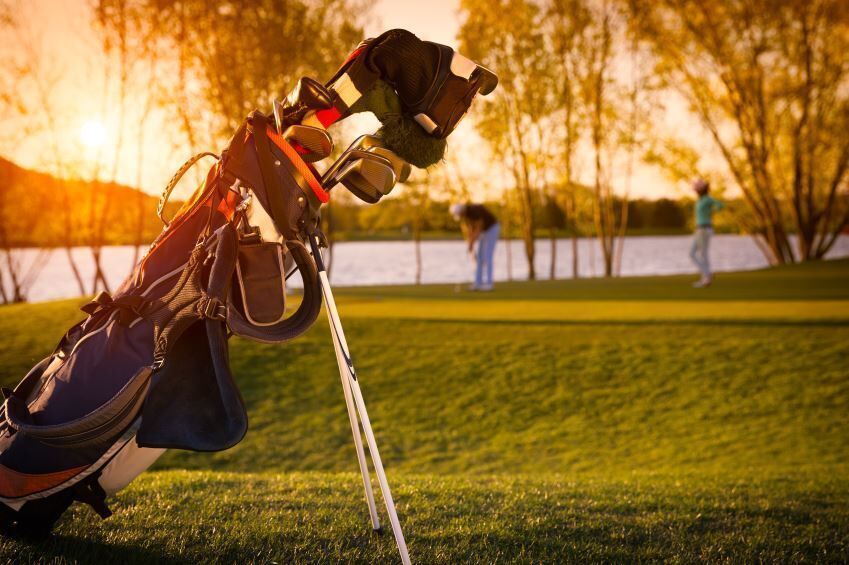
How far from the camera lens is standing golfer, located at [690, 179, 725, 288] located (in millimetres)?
17672

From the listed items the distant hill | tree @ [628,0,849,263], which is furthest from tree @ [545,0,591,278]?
the distant hill

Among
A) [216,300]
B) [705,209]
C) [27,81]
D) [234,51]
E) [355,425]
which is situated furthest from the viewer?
[27,81]

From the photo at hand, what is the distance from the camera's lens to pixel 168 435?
282 centimetres

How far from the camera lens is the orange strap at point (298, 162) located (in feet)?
10.0

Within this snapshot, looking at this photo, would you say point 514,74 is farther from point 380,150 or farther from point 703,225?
point 380,150

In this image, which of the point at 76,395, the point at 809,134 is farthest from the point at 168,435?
the point at 809,134

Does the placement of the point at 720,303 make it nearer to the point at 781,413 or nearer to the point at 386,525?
the point at 781,413

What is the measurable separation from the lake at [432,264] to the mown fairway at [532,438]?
23.6 metres

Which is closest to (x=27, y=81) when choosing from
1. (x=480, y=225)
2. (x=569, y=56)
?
(x=480, y=225)

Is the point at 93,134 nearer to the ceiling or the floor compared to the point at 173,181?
nearer to the ceiling

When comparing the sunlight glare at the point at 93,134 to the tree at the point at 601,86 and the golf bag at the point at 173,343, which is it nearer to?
the tree at the point at 601,86

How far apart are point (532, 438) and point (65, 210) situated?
2565cm

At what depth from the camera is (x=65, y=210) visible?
29203mm

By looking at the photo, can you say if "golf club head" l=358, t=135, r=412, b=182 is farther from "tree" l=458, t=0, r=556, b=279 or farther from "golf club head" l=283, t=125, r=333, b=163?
"tree" l=458, t=0, r=556, b=279
